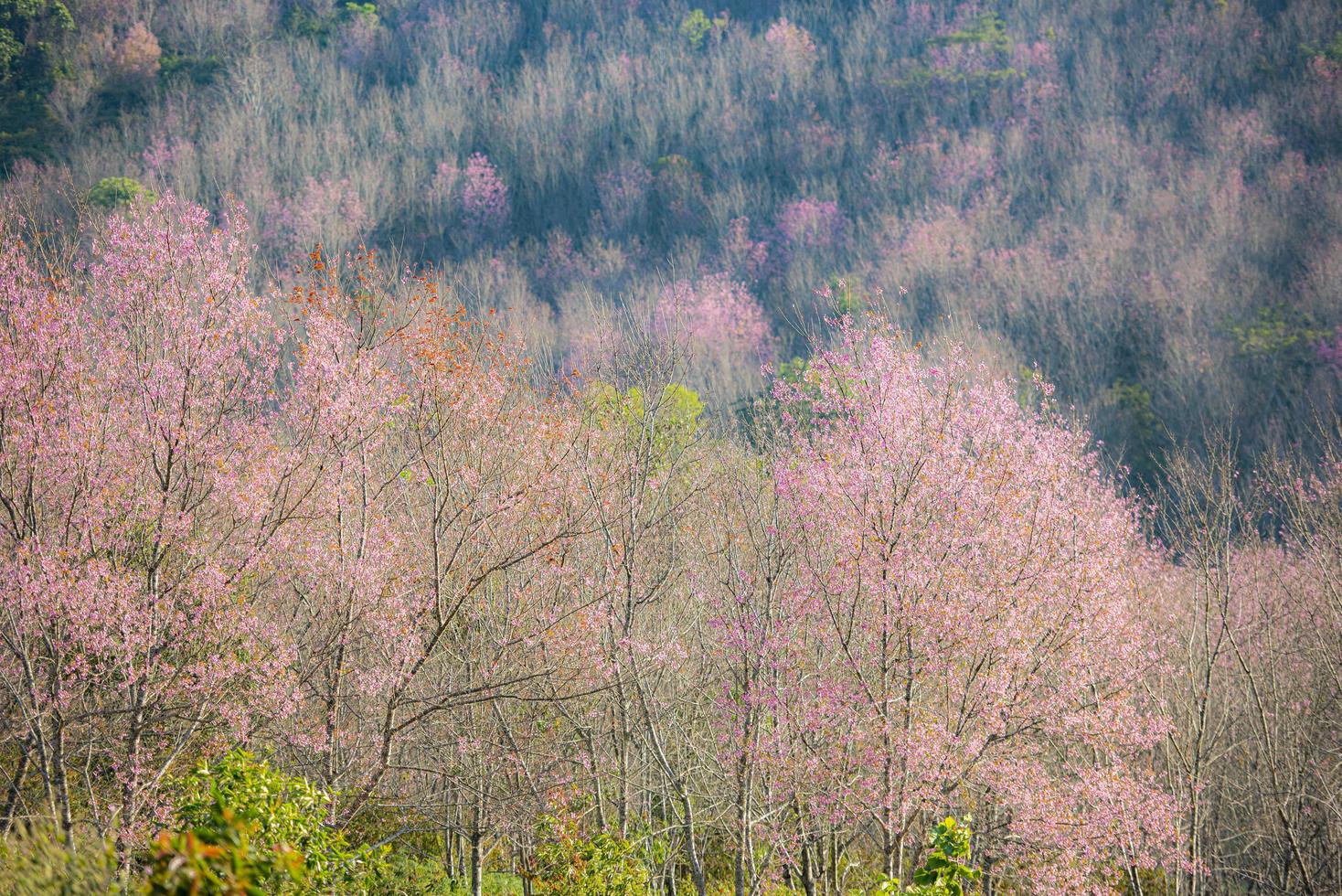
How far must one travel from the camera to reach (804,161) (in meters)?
63.7

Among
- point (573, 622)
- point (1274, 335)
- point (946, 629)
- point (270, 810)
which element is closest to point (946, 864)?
point (946, 629)

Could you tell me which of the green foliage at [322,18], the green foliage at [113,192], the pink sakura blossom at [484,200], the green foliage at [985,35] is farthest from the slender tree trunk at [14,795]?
the green foliage at [322,18]

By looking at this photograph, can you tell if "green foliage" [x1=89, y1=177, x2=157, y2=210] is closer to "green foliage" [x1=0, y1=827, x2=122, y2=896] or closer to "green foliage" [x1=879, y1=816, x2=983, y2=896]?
"green foliage" [x1=0, y1=827, x2=122, y2=896]

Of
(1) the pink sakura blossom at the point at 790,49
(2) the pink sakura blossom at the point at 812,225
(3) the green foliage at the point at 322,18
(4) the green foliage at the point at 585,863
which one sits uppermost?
(3) the green foliage at the point at 322,18

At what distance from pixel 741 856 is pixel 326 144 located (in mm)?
58361

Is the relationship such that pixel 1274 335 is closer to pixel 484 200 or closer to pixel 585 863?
pixel 585 863

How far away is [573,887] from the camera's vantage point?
1020 centimetres

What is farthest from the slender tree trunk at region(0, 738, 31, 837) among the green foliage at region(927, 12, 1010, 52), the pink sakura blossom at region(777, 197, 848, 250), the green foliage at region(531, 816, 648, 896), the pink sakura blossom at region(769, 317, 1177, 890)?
the green foliage at region(927, 12, 1010, 52)

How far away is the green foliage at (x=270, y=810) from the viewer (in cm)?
717

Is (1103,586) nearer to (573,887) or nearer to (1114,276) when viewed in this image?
(573,887)

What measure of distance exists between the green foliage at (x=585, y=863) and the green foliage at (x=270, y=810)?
2.79 metres

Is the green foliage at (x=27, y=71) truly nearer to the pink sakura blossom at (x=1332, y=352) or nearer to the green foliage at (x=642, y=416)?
the green foliage at (x=642, y=416)

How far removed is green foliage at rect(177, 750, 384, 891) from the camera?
23.5ft

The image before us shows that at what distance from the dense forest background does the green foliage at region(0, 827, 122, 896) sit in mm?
31919
